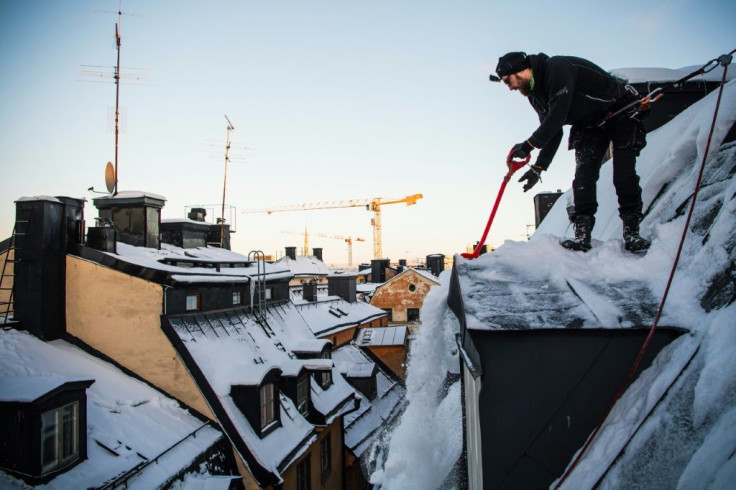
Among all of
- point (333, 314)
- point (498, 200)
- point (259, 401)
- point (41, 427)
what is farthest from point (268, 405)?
point (333, 314)

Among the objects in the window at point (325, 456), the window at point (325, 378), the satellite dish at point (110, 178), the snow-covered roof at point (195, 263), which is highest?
the satellite dish at point (110, 178)

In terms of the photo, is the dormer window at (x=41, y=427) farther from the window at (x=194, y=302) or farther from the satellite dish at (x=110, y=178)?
the satellite dish at (x=110, y=178)

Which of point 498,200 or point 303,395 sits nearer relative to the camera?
point 498,200

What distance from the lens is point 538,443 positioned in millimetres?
1852

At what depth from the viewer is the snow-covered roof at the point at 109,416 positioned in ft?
23.8

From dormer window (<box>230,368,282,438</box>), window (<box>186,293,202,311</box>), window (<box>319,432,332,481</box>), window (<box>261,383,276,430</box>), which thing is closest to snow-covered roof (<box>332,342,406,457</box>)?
window (<box>319,432,332,481</box>)

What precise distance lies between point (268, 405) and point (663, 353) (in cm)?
1150

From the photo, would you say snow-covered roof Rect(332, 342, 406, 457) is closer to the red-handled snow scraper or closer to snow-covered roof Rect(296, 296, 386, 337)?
snow-covered roof Rect(296, 296, 386, 337)

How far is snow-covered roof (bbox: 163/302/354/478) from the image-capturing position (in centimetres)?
1087

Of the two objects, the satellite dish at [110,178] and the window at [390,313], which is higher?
the satellite dish at [110,178]

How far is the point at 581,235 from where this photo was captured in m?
3.19

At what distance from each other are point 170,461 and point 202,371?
8.14ft

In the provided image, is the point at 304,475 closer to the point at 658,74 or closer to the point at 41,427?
the point at 41,427

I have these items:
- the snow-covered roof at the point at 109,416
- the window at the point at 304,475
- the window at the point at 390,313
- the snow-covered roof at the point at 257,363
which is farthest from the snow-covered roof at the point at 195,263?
the window at the point at 390,313
